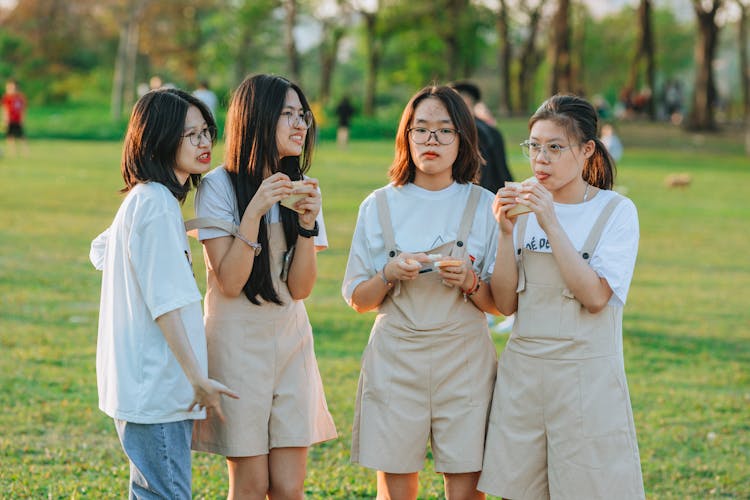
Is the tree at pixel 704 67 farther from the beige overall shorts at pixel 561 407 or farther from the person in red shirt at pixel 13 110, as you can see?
the beige overall shorts at pixel 561 407

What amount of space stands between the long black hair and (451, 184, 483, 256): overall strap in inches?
24.1

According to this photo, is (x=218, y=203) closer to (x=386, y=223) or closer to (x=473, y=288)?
(x=386, y=223)

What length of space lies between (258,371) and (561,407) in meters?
1.11

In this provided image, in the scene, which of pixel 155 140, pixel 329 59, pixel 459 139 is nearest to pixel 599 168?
pixel 459 139

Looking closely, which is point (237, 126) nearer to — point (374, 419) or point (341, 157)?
point (374, 419)

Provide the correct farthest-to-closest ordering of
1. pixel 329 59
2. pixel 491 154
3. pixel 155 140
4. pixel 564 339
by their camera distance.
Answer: pixel 329 59
pixel 491 154
pixel 564 339
pixel 155 140

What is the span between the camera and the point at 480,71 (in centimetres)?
9412

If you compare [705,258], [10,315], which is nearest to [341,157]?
[705,258]

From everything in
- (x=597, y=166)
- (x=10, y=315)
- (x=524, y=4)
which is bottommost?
(x=10, y=315)

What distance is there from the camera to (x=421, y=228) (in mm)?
3975

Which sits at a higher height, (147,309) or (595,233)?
(595,233)

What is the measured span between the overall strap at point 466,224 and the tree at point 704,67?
39.2m

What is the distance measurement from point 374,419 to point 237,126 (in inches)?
47.5

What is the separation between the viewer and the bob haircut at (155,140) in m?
3.56
